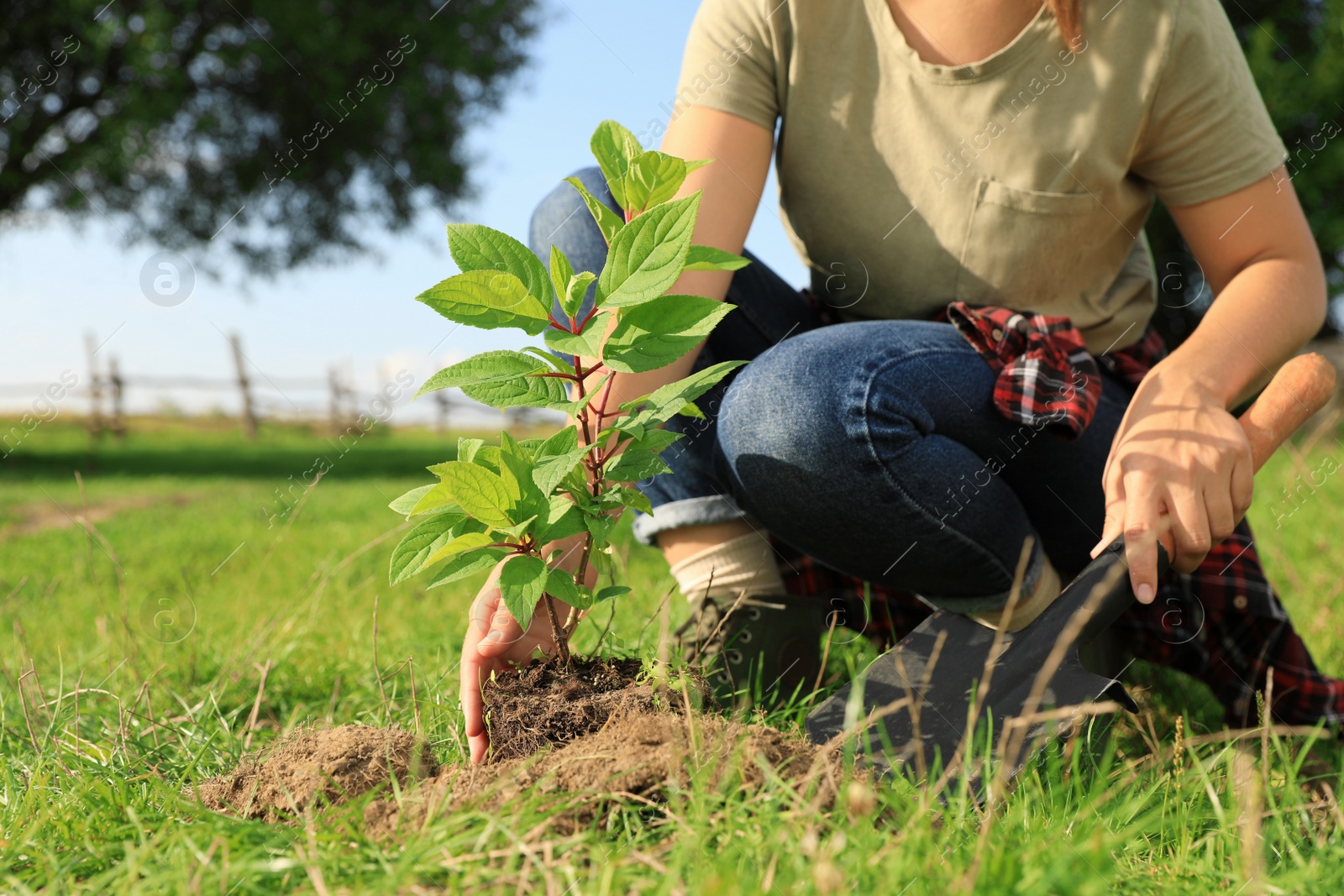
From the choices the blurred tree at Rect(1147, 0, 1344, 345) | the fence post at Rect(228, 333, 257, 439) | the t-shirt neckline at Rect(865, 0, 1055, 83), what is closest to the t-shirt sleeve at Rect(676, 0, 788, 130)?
the t-shirt neckline at Rect(865, 0, 1055, 83)

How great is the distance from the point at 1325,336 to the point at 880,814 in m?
12.6

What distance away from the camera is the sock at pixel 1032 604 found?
156 cm

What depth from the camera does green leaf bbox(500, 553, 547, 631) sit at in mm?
1051

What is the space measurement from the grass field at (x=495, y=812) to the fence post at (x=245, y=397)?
47.7 ft

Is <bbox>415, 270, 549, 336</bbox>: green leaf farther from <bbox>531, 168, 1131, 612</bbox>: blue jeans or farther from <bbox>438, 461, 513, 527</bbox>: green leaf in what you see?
<bbox>531, 168, 1131, 612</bbox>: blue jeans

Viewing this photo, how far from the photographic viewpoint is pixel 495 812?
0.96 meters

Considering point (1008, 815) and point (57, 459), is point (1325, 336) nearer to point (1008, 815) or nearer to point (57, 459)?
point (1008, 815)

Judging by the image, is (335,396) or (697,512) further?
(335,396)

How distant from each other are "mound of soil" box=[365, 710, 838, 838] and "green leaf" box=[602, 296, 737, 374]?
1.36 ft

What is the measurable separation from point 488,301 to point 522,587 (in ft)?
1.09

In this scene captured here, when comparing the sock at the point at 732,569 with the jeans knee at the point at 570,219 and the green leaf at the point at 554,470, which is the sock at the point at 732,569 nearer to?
the jeans knee at the point at 570,219

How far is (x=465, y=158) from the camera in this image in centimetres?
1131

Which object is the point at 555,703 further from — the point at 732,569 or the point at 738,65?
the point at 738,65

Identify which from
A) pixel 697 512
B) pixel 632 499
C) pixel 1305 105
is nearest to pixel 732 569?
pixel 697 512
